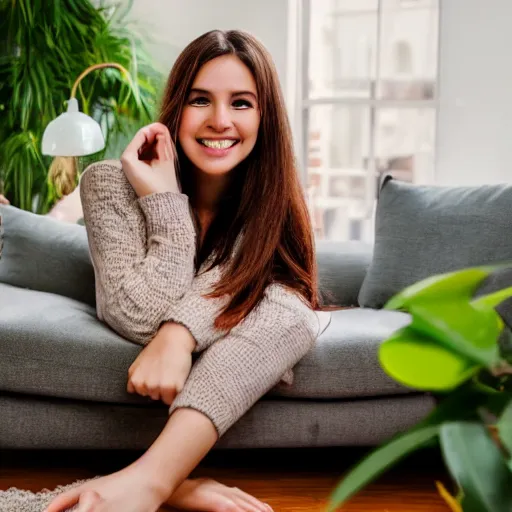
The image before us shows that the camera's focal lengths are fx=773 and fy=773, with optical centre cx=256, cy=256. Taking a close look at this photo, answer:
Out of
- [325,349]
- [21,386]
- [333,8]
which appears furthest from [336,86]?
[21,386]

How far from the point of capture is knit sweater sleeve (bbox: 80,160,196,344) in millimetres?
→ 1582

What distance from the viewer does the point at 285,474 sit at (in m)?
1.82

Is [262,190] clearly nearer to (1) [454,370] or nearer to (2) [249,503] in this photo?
(2) [249,503]

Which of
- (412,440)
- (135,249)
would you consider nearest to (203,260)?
(135,249)

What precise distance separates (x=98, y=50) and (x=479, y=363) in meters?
3.43

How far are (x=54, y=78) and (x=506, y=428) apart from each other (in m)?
3.47

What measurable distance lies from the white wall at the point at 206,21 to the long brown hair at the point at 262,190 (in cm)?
170

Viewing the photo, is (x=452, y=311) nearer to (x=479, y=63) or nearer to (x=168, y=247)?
(x=168, y=247)

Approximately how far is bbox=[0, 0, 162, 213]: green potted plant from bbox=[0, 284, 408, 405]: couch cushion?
185cm

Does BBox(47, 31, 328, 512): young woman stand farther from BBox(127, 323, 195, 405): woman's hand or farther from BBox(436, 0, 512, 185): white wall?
BBox(436, 0, 512, 185): white wall

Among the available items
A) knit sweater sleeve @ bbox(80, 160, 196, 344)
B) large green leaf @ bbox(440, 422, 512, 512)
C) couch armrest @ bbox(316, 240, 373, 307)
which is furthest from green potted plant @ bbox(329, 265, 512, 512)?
couch armrest @ bbox(316, 240, 373, 307)

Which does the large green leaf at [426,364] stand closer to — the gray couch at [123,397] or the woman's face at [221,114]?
the gray couch at [123,397]

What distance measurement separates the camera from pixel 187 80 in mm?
1787

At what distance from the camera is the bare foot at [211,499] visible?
1.46 m
